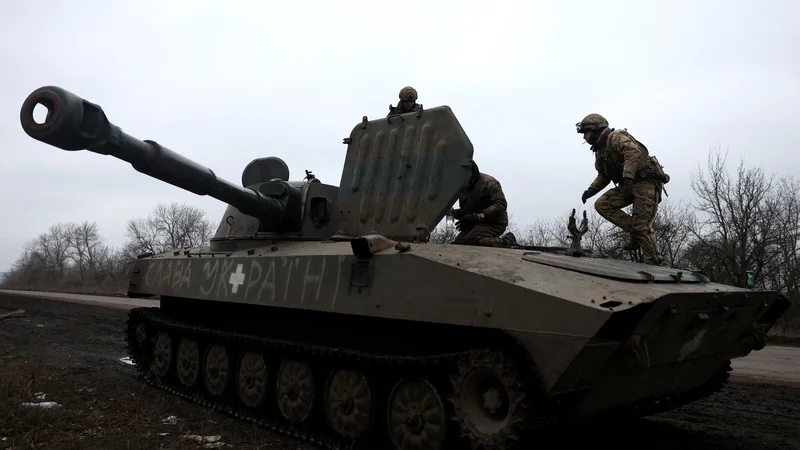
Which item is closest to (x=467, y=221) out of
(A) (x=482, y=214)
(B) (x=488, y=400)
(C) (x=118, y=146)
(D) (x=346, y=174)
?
(A) (x=482, y=214)

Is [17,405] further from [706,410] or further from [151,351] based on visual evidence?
[706,410]

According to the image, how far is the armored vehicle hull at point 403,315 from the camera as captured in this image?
427 cm

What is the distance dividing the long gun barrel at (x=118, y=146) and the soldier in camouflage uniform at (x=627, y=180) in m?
3.79

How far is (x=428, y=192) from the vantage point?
6.42 metres

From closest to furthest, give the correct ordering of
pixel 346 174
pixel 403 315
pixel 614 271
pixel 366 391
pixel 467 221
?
pixel 614 271
pixel 403 315
pixel 366 391
pixel 467 221
pixel 346 174

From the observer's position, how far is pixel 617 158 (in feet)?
21.1

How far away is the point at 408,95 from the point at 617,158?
2.52 m

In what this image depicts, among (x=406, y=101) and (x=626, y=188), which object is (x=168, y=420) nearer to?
(x=406, y=101)

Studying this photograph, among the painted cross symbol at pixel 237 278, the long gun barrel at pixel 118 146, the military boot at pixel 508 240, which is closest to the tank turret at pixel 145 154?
the long gun barrel at pixel 118 146

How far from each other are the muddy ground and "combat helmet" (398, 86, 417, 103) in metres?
4.03

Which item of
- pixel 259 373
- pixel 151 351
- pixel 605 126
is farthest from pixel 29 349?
pixel 605 126

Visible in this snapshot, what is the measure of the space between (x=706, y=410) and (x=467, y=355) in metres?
4.86

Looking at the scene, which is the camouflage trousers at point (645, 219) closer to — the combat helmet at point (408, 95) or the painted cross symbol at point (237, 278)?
the combat helmet at point (408, 95)

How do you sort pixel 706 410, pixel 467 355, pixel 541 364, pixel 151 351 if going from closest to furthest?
pixel 541 364
pixel 467 355
pixel 706 410
pixel 151 351
